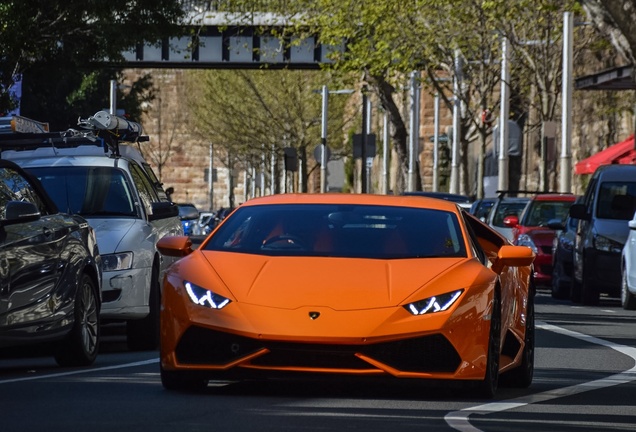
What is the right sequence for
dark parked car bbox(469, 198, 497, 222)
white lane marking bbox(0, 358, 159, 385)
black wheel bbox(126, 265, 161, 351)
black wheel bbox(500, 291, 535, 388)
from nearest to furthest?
black wheel bbox(500, 291, 535, 388) → white lane marking bbox(0, 358, 159, 385) → black wheel bbox(126, 265, 161, 351) → dark parked car bbox(469, 198, 497, 222)

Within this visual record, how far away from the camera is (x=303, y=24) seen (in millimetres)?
54344

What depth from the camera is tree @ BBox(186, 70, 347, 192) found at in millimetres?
87875

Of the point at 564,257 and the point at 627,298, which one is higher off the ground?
the point at 564,257

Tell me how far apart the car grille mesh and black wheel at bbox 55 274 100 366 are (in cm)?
298

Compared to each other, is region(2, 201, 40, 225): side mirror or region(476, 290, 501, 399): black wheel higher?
region(2, 201, 40, 225): side mirror

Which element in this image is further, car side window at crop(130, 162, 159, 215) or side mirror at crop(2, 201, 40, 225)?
car side window at crop(130, 162, 159, 215)

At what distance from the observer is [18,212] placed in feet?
39.7

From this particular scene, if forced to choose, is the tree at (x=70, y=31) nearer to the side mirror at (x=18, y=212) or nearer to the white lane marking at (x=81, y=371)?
the white lane marking at (x=81, y=371)

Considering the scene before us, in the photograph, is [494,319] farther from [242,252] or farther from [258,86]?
[258,86]

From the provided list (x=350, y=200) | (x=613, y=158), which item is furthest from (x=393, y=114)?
(x=350, y=200)

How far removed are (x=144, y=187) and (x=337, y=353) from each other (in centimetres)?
738

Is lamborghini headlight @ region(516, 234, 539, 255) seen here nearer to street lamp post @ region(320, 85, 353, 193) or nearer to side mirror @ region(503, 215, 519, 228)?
side mirror @ region(503, 215, 519, 228)

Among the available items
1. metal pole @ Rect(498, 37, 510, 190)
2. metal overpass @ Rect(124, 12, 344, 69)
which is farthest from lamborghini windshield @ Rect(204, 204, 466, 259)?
metal overpass @ Rect(124, 12, 344, 69)

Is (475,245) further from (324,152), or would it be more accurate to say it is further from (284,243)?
(324,152)
